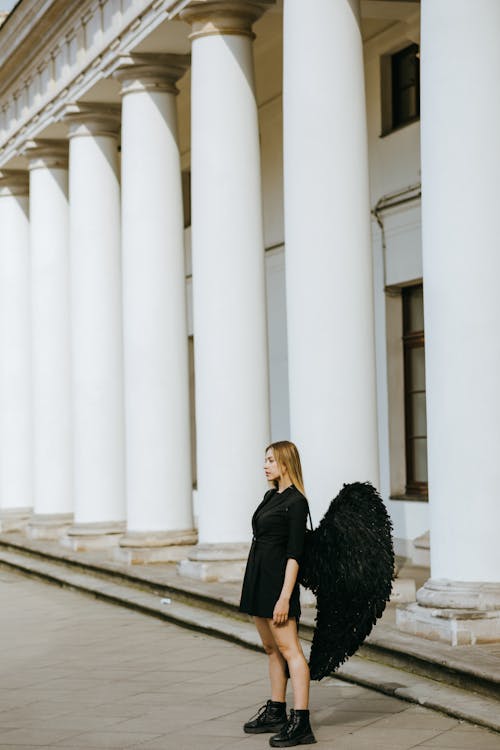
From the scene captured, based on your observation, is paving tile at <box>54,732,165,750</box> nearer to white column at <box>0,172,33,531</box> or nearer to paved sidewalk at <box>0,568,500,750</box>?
paved sidewalk at <box>0,568,500,750</box>

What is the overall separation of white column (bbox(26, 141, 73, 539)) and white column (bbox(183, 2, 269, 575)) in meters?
7.35

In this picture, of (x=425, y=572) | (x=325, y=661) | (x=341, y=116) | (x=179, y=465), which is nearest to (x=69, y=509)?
(x=179, y=465)

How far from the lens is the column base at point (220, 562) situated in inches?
574

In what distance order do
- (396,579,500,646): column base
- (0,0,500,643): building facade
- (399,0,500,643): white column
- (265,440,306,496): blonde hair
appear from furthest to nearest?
(0,0,500,643): building facade, (399,0,500,643): white column, (396,579,500,646): column base, (265,440,306,496): blonde hair

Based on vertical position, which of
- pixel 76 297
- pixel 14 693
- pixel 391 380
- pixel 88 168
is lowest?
pixel 14 693

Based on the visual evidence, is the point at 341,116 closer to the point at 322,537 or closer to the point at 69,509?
the point at 322,537

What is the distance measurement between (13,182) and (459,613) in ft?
51.6

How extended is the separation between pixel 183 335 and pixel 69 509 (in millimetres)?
5565

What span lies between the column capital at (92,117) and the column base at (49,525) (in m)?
5.93

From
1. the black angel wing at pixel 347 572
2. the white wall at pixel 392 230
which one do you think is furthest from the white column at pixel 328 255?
the white wall at pixel 392 230

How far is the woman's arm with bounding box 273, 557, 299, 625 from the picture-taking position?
812 cm

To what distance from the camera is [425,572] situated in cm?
1514

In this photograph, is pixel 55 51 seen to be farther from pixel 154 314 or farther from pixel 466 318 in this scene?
pixel 466 318

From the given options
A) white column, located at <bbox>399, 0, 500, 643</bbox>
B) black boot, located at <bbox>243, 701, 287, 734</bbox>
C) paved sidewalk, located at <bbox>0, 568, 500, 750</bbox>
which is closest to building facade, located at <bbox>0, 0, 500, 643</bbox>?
white column, located at <bbox>399, 0, 500, 643</bbox>
